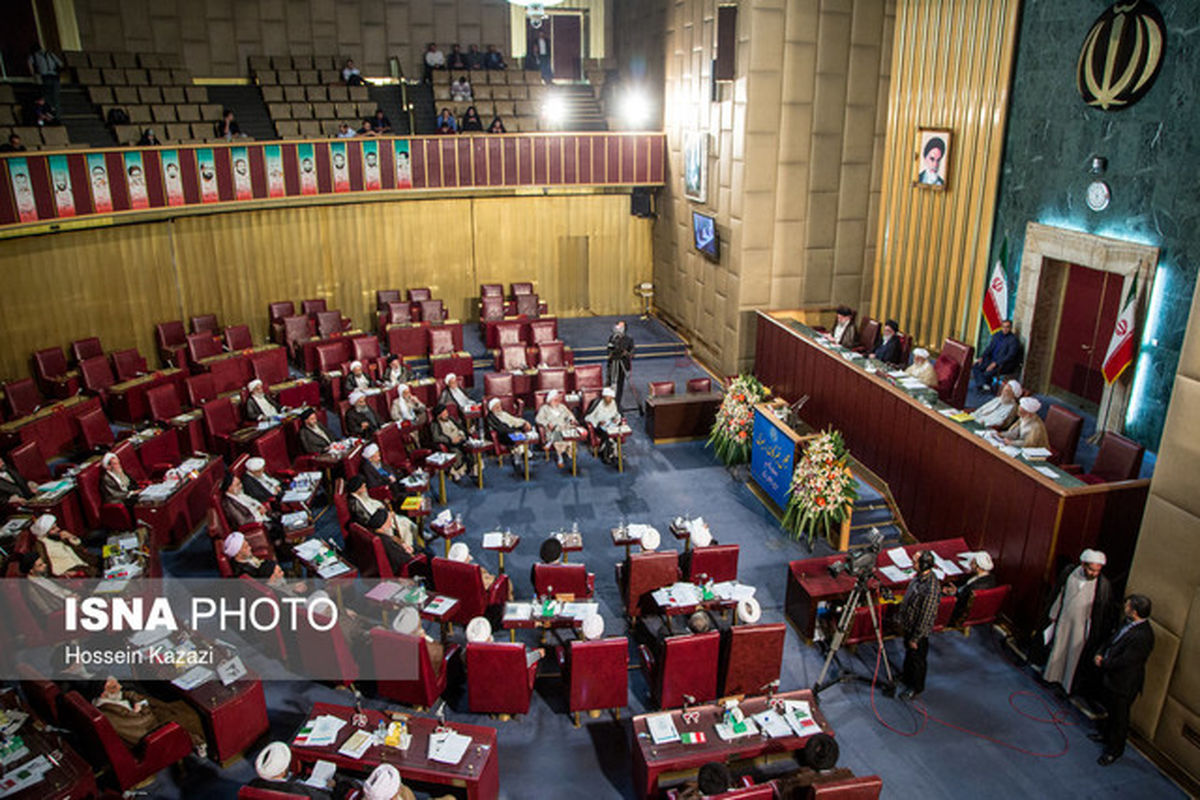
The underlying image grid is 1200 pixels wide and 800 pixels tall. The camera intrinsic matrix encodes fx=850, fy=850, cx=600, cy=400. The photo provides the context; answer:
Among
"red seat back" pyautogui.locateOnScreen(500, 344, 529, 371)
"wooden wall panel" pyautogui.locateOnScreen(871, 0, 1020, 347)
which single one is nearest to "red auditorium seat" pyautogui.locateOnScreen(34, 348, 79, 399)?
"red seat back" pyautogui.locateOnScreen(500, 344, 529, 371)

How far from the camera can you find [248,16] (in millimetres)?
18875

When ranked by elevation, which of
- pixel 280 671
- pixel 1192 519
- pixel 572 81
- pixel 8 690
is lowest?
pixel 280 671

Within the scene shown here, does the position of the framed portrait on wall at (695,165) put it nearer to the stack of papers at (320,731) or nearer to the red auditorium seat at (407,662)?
the red auditorium seat at (407,662)

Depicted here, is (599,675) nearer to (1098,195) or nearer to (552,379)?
(552,379)

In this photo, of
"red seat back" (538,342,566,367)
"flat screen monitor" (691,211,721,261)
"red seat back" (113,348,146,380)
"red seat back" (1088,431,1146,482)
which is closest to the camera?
"red seat back" (1088,431,1146,482)

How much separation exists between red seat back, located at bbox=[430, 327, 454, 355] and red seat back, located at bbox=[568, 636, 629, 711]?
30.7 ft

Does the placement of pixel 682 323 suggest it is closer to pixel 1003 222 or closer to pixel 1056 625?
pixel 1003 222

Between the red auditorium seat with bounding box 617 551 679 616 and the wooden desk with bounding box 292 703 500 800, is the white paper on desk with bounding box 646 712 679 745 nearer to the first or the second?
the wooden desk with bounding box 292 703 500 800

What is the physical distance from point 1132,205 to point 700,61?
26.9 ft

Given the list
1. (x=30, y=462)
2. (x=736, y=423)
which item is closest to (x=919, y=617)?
(x=736, y=423)

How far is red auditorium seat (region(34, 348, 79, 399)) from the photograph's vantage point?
13086 millimetres

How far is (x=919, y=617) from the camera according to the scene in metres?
7.40

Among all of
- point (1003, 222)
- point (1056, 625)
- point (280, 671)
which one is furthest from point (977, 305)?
point (280, 671)

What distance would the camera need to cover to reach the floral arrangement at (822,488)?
9938 millimetres
